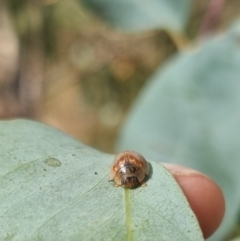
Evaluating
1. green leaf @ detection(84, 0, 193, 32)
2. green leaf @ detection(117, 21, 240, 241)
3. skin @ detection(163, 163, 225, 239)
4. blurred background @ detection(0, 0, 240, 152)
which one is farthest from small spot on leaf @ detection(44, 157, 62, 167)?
blurred background @ detection(0, 0, 240, 152)

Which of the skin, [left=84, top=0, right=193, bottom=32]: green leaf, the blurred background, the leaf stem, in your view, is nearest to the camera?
the leaf stem

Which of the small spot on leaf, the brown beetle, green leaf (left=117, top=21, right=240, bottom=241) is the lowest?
green leaf (left=117, top=21, right=240, bottom=241)

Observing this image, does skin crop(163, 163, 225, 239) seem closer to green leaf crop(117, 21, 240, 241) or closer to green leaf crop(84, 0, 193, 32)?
green leaf crop(117, 21, 240, 241)

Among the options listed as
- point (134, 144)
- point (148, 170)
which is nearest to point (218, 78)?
point (134, 144)

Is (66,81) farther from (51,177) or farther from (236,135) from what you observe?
(51,177)

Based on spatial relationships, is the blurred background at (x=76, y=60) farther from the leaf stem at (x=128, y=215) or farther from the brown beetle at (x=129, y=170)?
the leaf stem at (x=128, y=215)

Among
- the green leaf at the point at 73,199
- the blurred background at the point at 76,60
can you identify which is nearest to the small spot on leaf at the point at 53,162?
→ the green leaf at the point at 73,199
